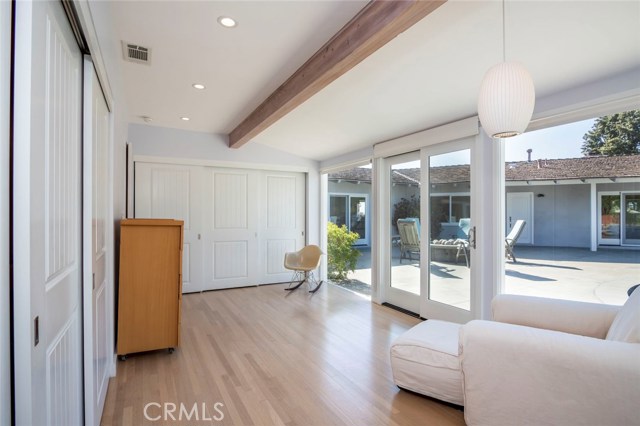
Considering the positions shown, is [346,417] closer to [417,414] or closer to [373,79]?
[417,414]

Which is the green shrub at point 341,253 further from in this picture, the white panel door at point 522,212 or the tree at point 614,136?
the tree at point 614,136

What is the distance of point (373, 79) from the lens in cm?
288

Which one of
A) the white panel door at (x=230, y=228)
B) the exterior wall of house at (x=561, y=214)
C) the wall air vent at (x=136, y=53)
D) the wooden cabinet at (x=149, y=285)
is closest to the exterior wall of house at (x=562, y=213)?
the exterior wall of house at (x=561, y=214)

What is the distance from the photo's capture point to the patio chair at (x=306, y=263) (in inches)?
209

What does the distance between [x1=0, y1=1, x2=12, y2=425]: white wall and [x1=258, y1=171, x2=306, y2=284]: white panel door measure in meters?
4.95

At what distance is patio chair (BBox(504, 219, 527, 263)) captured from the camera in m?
3.07

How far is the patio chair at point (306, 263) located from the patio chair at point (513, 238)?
114 inches

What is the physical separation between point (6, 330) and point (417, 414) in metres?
Result: 2.13

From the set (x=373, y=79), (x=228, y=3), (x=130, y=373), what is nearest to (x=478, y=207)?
(x=373, y=79)

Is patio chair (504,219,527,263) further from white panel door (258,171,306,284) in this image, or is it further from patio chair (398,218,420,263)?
white panel door (258,171,306,284)

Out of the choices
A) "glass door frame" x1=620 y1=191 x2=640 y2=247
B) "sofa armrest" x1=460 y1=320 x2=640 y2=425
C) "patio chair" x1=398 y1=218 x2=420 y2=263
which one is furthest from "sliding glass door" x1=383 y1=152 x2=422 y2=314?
"sofa armrest" x1=460 y1=320 x2=640 y2=425

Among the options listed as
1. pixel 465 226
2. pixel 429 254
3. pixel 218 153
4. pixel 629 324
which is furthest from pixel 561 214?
pixel 218 153

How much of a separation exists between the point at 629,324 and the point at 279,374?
2192 millimetres

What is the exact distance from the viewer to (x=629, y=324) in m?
1.51
